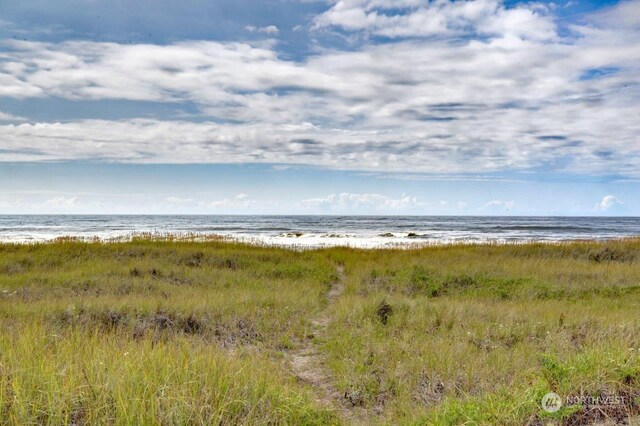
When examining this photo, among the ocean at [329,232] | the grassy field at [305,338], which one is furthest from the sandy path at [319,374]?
the ocean at [329,232]

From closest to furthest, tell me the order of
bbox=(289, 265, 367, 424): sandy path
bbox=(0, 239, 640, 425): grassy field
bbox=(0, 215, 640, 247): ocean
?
bbox=(0, 239, 640, 425): grassy field, bbox=(289, 265, 367, 424): sandy path, bbox=(0, 215, 640, 247): ocean

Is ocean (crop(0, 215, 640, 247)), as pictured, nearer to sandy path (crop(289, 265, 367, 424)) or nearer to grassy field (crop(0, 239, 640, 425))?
grassy field (crop(0, 239, 640, 425))

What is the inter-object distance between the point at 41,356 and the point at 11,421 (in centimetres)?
170

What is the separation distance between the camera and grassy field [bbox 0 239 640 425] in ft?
16.3

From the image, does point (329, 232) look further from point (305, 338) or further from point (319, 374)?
point (319, 374)

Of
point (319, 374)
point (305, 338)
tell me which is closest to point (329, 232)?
point (305, 338)

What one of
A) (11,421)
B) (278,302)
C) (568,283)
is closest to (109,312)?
(278,302)

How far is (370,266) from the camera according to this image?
821 inches

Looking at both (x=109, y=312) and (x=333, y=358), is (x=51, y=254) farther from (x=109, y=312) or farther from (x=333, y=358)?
(x=333, y=358)

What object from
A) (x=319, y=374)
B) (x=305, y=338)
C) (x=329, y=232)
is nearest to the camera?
(x=319, y=374)

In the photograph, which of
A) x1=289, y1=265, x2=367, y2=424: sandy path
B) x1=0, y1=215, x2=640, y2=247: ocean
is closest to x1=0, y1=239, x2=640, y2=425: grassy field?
x1=289, y1=265, x2=367, y2=424: sandy path

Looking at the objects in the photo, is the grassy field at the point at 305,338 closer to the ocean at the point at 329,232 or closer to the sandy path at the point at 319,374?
the sandy path at the point at 319,374

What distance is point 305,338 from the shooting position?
34.3ft

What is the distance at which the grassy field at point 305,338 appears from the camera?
498 cm
